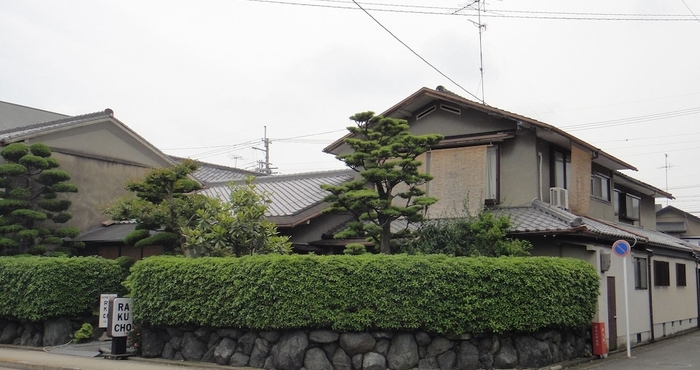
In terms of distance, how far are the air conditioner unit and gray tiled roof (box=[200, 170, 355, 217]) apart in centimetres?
Result: 642

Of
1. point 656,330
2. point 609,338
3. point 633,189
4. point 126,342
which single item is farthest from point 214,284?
point 633,189

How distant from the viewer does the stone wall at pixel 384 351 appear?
12547 mm

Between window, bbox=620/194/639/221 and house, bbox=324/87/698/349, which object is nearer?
house, bbox=324/87/698/349

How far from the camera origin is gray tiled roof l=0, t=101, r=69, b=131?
2928cm

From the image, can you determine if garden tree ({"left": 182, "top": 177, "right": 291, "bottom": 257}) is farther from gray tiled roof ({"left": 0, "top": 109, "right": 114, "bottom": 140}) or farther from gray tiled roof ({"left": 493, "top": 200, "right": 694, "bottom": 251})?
gray tiled roof ({"left": 0, "top": 109, "right": 114, "bottom": 140})

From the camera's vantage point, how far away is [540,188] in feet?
58.5

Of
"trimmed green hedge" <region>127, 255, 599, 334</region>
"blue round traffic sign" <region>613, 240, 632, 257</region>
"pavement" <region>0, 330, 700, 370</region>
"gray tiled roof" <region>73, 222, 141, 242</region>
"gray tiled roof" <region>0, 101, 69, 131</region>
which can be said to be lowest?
"pavement" <region>0, 330, 700, 370</region>

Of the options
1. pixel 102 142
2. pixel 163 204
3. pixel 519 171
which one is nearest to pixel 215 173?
pixel 102 142

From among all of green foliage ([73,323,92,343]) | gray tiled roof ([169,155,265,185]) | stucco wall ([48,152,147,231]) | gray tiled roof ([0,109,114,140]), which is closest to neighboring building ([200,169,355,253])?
stucco wall ([48,152,147,231])

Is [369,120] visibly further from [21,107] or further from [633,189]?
[21,107]

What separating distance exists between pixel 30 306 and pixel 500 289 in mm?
11945

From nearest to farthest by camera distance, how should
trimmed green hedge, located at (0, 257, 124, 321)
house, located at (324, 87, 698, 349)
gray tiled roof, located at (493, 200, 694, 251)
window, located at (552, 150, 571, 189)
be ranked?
gray tiled roof, located at (493, 200, 694, 251) → house, located at (324, 87, 698, 349) → trimmed green hedge, located at (0, 257, 124, 321) → window, located at (552, 150, 571, 189)

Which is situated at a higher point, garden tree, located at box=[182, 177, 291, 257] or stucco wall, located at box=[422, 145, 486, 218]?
stucco wall, located at box=[422, 145, 486, 218]

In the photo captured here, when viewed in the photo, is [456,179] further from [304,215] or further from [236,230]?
[236,230]
